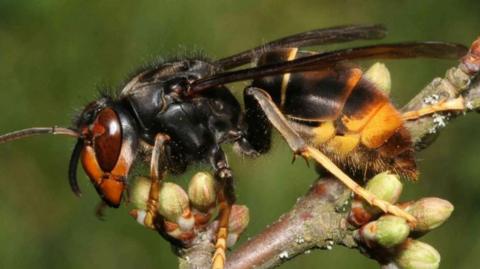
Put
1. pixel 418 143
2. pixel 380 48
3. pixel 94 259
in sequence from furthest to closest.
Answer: pixel 94 259 < pixel 418 143 < pixel 380 48

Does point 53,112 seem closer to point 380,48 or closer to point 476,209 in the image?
point 476,209

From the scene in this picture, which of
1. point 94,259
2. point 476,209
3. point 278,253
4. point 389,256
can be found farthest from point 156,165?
point 476,209

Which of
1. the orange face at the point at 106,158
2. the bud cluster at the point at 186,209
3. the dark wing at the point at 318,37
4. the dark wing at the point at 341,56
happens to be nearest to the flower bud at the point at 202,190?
the bud cluster at the point at 186,209

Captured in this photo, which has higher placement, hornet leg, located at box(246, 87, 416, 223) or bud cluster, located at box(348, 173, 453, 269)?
hornet leg, located at box(246, 87, 416, 223)

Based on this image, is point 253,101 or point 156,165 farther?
point 253,101

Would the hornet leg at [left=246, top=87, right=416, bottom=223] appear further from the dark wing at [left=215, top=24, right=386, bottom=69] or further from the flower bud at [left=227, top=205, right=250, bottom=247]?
the dark wing at [left=215, top=24, right=386, bottom=69]

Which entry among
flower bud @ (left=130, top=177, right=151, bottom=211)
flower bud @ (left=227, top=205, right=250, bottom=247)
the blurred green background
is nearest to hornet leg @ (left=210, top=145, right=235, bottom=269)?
flower bud @ (left=227, top=205, right=250, bottom=247)

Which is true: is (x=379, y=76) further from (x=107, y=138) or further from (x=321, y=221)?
(x=107, y=138)
